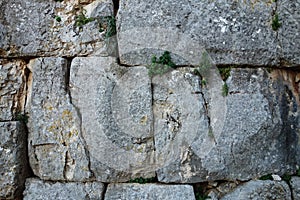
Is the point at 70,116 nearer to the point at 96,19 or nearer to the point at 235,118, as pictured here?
→ the point at 96,19

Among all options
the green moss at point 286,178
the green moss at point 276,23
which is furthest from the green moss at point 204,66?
the green moss at point 286,178

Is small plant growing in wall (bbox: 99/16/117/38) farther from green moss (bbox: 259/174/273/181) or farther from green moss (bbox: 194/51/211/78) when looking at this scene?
green moss (bbox: 259/174/273/181)

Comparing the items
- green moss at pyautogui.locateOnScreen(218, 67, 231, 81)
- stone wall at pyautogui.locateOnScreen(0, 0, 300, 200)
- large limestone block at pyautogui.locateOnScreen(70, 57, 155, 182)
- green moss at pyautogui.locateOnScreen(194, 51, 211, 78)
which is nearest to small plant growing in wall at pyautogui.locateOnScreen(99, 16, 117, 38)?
stone wall at pyautogui.locateOnScreen(0, 0, 300, 200)

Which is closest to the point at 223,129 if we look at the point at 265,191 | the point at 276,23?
the point at 265,191

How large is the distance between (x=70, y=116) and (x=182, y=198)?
112cm

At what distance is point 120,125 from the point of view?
2.99 m

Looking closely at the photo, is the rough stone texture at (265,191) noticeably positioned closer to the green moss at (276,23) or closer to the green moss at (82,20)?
the green moss at (276,23)

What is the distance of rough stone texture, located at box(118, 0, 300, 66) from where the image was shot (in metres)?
2.92

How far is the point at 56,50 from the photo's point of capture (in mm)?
3160

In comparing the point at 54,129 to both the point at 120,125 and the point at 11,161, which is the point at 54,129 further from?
the point at 120,125

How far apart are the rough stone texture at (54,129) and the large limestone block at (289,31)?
5.79ft

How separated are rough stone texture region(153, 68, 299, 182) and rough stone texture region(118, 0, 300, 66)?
16cm

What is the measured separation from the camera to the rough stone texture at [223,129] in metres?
2.92

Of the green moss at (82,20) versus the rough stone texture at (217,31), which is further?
the green moss at (82,20)
